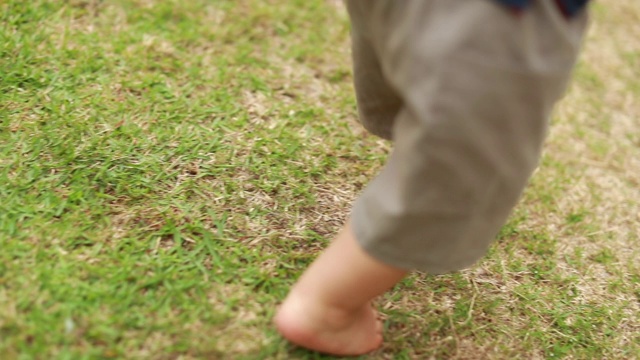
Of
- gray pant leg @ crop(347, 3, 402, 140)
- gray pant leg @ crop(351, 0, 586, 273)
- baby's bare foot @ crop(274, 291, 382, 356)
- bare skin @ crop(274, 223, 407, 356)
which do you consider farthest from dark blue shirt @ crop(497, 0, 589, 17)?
baby's bare foot @ crop(274, 291, 382, 356)

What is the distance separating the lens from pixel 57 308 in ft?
4.46

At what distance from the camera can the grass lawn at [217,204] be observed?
1.43 meters

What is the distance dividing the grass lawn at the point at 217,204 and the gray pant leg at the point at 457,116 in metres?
0.41

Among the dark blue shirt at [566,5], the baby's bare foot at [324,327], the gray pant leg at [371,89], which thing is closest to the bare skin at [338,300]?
the baby's bare foot at [324,327]

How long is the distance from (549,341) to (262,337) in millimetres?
749

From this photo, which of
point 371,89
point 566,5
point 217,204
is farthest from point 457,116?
point 217,204

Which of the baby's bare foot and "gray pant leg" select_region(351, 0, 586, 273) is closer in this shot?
"gray pant leg" select_region(351, 0, 586, 273)

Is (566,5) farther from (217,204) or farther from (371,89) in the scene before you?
(217,204)

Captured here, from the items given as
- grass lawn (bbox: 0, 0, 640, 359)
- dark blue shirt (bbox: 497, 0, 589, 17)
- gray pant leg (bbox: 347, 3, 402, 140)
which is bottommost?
grass lawn (bbox: 0, 0, 640, 359)

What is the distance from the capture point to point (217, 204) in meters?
1.71

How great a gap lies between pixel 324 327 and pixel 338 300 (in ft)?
0.25

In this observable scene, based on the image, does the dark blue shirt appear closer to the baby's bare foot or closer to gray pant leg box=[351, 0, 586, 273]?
gray pant leg box=[351, 0, 586, 273]

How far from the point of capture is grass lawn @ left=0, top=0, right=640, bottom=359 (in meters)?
1.43

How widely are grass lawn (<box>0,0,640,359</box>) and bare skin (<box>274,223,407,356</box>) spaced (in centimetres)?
8
